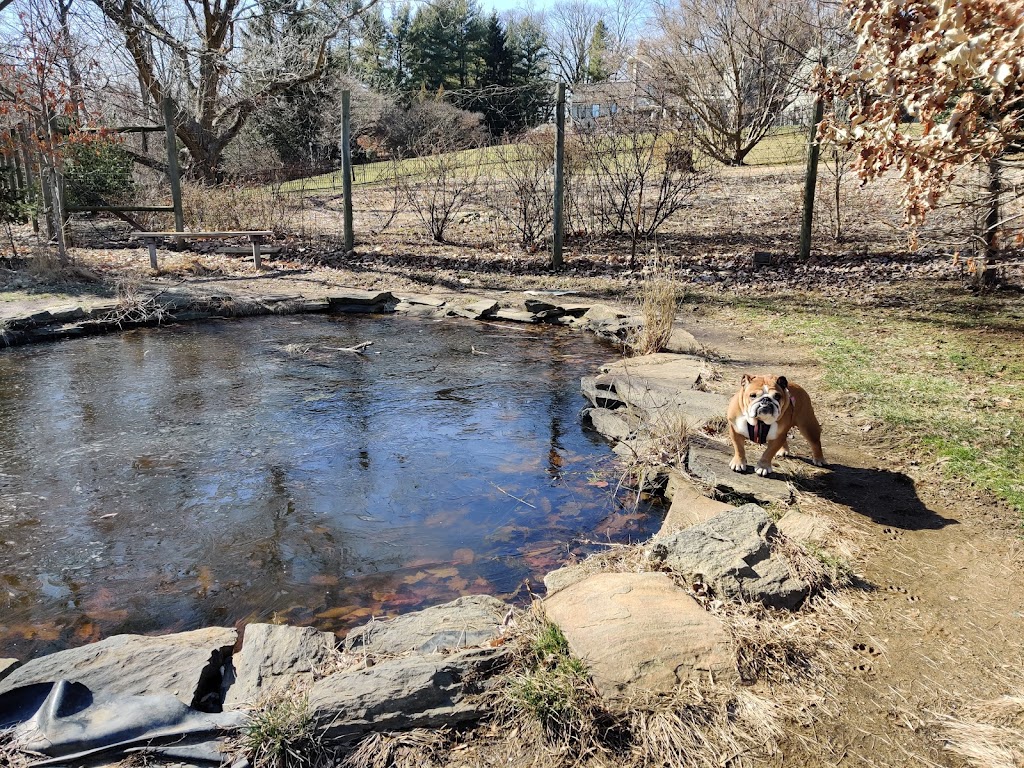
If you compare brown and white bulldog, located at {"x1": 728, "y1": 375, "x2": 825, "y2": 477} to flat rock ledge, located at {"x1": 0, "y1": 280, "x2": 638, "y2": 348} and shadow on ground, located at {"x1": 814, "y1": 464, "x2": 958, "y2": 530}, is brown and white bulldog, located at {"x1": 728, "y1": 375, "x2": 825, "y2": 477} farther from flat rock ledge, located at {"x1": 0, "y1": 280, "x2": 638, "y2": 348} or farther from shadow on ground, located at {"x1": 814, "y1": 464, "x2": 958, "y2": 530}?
flat rock ledge, located at {"x1": 0, "y1": 280, "x2": 638, "y2": 348}

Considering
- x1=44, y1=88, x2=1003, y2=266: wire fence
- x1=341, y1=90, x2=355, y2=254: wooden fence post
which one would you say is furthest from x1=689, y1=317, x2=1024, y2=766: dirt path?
x1=341, y1=90, x2=355, y2=254: wooden fence post

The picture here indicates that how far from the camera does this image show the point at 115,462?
440 centimetres

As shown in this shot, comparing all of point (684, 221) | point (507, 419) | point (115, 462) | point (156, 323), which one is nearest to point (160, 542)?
point (115, 462)

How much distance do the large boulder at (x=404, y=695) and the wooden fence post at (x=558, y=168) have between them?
7.81 metres

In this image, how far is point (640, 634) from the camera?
94.3 inches

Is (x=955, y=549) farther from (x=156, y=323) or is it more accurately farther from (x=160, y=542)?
(x=156, y=323)

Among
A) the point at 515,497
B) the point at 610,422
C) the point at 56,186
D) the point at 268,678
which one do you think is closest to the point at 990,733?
the point at 268,678

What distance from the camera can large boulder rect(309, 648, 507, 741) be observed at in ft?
6.98

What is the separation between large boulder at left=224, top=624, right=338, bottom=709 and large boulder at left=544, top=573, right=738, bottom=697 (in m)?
0.82

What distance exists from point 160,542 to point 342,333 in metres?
4.19

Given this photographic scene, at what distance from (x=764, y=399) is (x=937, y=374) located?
2517 millimetres

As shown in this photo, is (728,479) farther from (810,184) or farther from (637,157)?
(637,157)

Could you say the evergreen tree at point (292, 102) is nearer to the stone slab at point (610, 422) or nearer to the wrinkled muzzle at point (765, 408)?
the stone slab at point (610, 422)

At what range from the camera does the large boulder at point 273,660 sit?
7.70 ft
